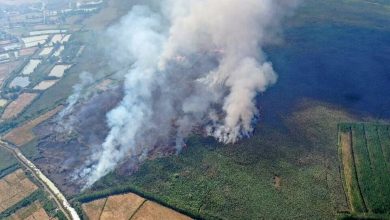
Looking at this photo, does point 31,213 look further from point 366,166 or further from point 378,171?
point 378,171

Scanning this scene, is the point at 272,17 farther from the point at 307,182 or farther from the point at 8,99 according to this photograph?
the point at 8,99

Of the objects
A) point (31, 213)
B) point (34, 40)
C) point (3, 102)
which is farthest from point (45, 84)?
point (31, 213)

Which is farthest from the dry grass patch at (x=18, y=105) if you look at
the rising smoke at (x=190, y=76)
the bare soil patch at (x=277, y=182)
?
the bare soil patch at (x=277, y=182)

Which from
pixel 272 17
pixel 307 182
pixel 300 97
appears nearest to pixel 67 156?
→ pixel 307 182

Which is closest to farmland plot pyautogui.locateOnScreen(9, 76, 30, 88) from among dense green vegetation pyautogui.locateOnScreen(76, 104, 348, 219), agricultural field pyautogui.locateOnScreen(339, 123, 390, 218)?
dense green vegetation pyautogui.locateOnScreen(76, 104, 348, 219)

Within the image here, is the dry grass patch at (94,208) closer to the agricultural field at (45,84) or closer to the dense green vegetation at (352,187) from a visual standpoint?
the dense green vegetation at (352,187)

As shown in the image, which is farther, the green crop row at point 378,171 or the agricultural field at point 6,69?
the agricultural field at point 6,69
